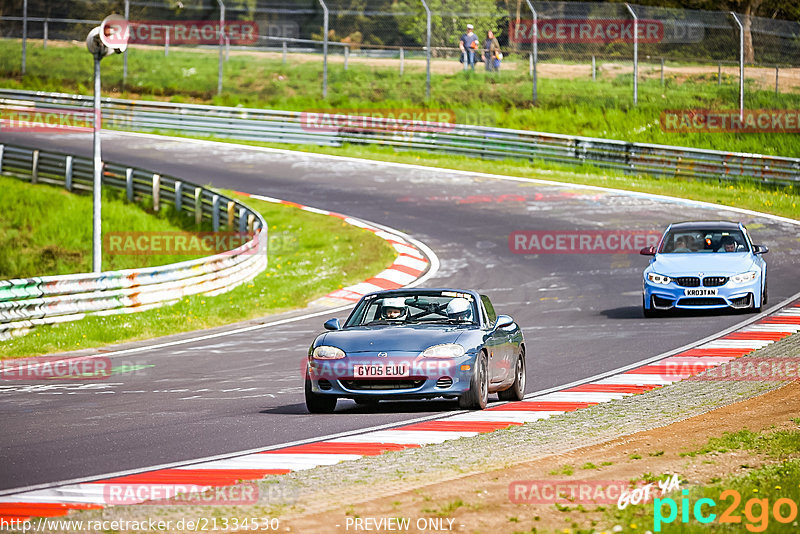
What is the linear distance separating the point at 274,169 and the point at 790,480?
30348mm

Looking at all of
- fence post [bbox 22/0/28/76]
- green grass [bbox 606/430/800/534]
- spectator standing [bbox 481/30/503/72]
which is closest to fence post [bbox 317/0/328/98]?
spectator standing [bbox 481/30/503/72]

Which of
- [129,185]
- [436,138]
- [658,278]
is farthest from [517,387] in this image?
[436,138]

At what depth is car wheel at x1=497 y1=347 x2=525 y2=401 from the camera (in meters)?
12.0

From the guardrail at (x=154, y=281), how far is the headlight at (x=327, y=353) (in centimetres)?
836

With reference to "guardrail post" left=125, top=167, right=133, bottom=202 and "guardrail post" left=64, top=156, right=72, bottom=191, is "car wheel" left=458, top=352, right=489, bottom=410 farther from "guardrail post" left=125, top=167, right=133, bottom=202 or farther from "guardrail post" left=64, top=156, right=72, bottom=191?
"guardrail post" left=64, top=156, right=72, bottom=191

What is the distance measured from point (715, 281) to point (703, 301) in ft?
1.18

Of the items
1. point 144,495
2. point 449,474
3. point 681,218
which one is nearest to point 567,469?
point 449,474

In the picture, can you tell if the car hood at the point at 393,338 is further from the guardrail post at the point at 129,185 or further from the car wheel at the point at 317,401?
the guardrail post at the point at 129,185

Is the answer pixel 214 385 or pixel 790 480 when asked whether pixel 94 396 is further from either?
pixel 790 480

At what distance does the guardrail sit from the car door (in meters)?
8.92

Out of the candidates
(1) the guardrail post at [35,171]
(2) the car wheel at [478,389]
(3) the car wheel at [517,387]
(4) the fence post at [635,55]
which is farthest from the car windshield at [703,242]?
(1) the guardrail post at [35,171]

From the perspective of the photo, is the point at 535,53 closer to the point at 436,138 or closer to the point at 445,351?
the point at 436,138

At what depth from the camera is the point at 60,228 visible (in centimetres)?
3262

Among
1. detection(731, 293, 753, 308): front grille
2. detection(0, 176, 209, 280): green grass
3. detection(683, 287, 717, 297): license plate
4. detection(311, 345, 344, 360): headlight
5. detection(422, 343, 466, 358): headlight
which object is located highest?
detection(422, 343, 466, 358): headlight
